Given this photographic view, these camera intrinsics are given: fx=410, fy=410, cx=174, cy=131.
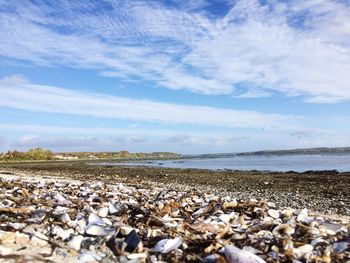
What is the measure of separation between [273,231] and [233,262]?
5.08 ft

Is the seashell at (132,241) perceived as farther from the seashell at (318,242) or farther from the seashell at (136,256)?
the seashell at (318,242)

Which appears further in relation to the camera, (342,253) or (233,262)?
(342,253)

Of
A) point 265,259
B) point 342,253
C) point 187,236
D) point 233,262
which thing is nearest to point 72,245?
point 187,236

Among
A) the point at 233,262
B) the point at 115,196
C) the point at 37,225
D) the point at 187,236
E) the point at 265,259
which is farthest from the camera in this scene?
the point at 115,196

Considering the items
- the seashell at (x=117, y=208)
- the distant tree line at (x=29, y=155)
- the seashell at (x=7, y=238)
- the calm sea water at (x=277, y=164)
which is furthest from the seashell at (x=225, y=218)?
the distant tree line at (x=29, y=155)

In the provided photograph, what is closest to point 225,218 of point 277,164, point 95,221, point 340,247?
point 340,247

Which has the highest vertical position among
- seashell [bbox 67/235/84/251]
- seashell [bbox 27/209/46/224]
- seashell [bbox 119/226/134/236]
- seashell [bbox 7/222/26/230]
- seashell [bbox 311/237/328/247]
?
seashell [bbox 27/209/46/224]

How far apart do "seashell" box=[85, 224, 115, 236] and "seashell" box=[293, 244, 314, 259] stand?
7.14ft

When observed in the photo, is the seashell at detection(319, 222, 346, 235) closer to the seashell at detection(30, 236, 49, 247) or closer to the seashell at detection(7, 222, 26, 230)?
the seashell at detection(30, 236, 49, 247)

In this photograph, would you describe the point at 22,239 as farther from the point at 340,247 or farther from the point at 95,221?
the point at 340,247

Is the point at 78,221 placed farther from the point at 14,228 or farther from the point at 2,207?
the point at 2,207

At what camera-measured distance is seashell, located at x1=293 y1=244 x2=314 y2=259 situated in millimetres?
4531

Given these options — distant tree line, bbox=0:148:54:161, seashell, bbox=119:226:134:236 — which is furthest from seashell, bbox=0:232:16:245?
distant tree line, bbox=0:148:54:161

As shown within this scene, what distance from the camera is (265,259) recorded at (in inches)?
173
